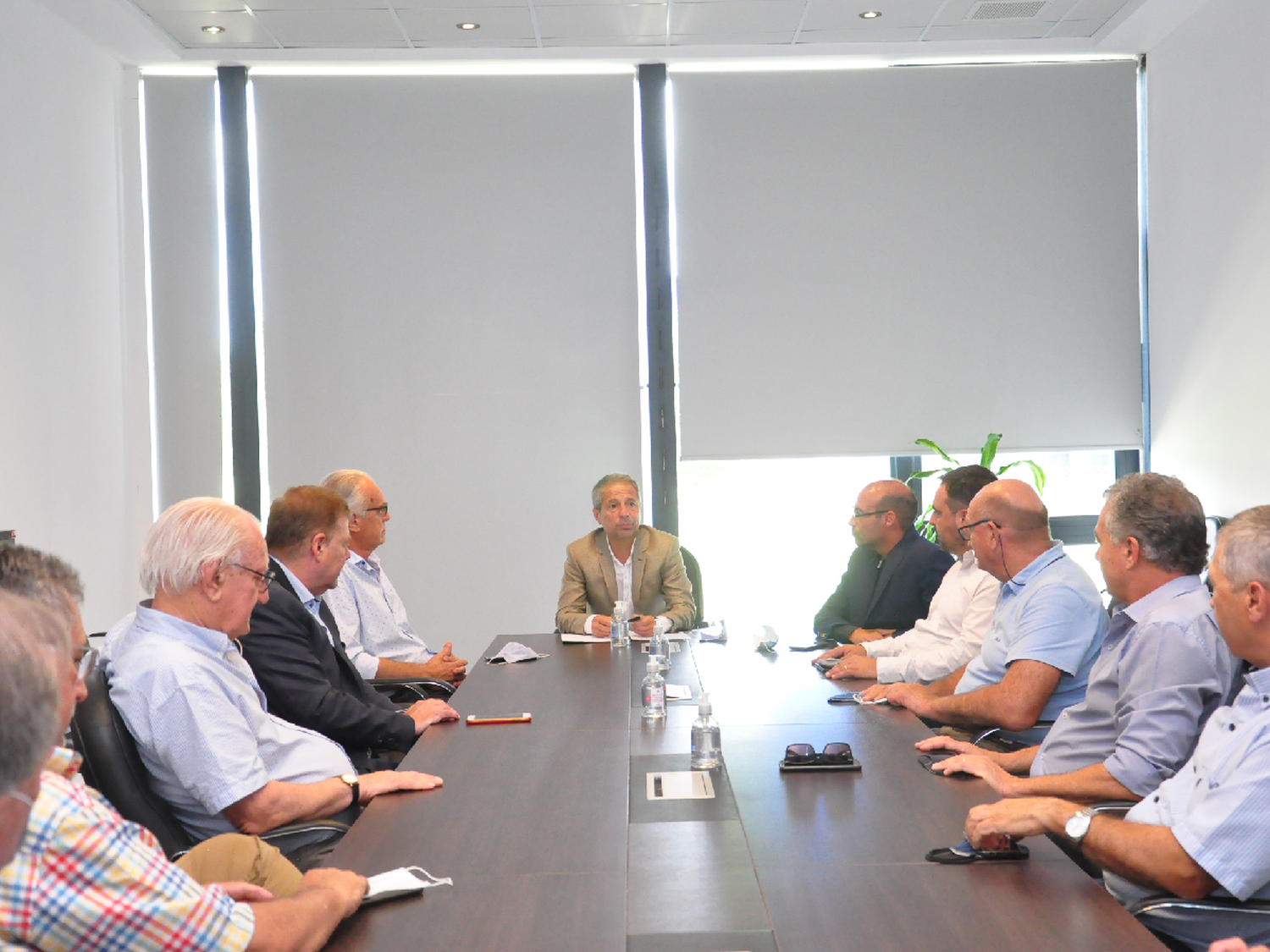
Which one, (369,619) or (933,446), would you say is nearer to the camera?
(369,619)

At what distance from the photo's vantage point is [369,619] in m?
4.73

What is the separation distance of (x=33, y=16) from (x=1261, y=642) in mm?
6124

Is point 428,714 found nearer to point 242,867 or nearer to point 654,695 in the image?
point 654,695

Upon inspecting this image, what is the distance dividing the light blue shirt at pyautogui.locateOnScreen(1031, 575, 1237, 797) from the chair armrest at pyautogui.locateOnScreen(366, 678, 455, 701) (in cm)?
259

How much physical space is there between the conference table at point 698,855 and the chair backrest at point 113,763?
1.43 feet

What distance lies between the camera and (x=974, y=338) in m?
7.05

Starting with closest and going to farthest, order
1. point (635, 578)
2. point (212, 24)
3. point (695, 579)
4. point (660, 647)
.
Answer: point (660, 647)
point (635, 578)
point (695, 579)
point (212, 24)

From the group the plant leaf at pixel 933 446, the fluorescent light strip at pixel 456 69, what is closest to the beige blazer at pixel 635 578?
the plant leaf at pixel 933 446

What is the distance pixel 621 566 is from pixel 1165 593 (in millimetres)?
3231

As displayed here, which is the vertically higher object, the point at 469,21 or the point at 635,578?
the point at 469,21

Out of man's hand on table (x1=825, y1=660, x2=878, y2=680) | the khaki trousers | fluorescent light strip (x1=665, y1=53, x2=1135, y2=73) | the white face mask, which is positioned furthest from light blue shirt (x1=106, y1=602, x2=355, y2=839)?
fluorescent light strip (x1=665, y1=53, x2=1135, y2=73)

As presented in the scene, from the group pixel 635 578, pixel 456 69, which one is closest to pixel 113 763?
pixel 635 578

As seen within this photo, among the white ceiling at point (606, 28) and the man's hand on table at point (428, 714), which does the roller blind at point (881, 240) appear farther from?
the man's hand on table at point (428, 714)

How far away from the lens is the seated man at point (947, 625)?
3906 millimetres
